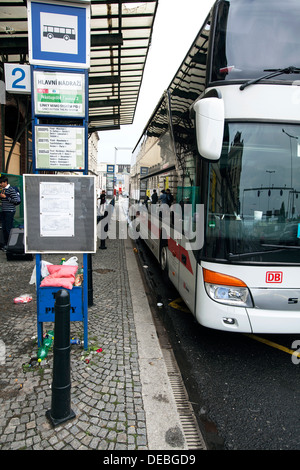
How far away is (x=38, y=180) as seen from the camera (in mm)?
3359

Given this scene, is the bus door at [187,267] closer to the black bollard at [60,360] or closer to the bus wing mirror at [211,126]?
the bus wing mirror at [211,126]

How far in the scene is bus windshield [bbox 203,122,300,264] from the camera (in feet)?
10.9

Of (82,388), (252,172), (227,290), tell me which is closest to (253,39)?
(252,172)

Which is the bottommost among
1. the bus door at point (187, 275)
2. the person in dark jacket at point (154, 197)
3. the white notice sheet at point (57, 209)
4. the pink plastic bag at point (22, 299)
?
the pink plastic bag at point (22, 299)

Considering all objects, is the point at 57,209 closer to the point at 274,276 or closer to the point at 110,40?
the point at 274,276

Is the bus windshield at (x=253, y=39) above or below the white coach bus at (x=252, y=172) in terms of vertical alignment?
above

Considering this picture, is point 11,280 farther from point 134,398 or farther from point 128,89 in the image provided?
point 128,89

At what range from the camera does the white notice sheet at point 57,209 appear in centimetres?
340

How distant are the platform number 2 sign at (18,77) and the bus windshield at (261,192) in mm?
2292

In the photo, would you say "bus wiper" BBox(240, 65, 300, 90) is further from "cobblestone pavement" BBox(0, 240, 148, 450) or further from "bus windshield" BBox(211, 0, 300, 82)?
"cobblestone pavement" BBox(0, 240, 148, 450)

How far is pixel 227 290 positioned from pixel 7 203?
7.20m

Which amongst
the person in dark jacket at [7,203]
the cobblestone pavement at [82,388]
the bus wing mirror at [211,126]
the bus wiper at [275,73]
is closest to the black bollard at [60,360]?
the cobblestone pavement at [82,388]

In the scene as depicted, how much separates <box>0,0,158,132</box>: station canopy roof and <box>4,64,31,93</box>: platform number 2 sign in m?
5.02

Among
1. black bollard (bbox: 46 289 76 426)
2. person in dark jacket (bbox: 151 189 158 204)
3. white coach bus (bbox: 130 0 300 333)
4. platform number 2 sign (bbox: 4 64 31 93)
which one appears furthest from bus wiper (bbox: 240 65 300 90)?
person in dark jacket (bbox: 151 189 158 204)
